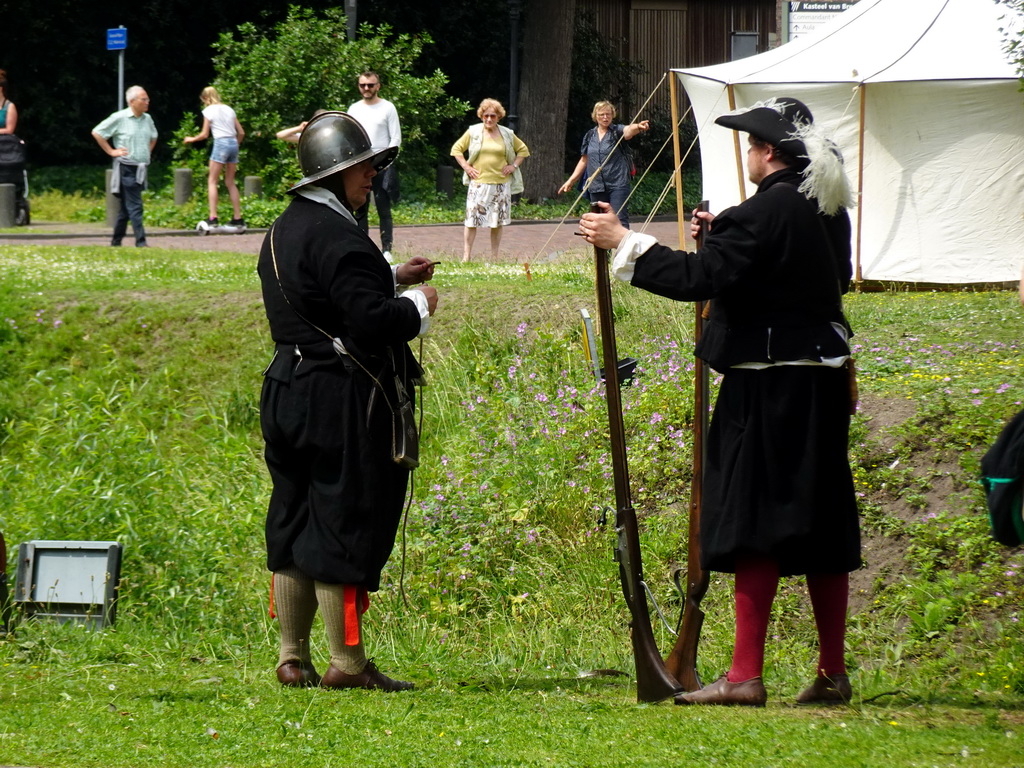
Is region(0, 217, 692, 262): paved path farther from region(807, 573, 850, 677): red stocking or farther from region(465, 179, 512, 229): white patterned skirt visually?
region(807, 573, 850, 677): red stocking

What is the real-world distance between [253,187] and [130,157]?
6796mm

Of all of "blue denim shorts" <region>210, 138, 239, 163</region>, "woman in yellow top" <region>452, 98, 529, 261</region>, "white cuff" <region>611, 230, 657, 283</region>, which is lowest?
"white cuff" <region>611, 230, 657, 283</region>

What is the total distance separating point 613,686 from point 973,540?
193cm

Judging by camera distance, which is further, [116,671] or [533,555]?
[533,555]

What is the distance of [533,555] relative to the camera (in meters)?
7.18

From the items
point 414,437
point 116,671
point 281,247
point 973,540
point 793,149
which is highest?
point 793,149

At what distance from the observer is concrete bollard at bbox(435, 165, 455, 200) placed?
25172mm

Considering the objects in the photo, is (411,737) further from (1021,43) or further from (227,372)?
(1021,43)

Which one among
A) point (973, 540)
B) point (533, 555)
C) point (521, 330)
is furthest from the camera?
point (521, 330)

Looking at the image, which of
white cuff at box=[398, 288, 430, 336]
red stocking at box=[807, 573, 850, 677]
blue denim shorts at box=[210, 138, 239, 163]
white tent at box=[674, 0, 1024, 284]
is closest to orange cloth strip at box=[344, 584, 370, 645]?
white cuff at box=[398, 288, 430, 336]

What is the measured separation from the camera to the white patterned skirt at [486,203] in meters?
14.1

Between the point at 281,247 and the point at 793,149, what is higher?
the point at 793,149

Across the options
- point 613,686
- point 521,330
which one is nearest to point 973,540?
point 613,686

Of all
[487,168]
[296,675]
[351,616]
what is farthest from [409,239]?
[351,616]
